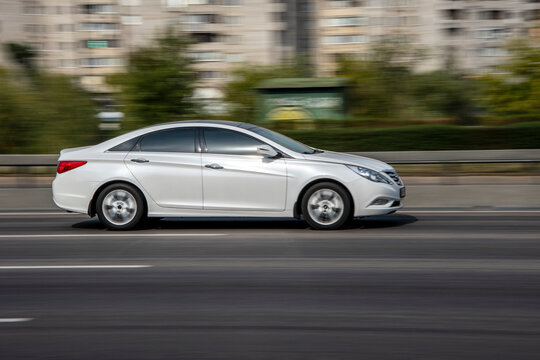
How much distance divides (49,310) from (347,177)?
4.65 meters

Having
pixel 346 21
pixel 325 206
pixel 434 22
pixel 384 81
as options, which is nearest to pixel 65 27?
pixel 346 21

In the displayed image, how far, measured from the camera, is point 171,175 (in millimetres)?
9547

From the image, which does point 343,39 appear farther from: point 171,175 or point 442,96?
point 171,175

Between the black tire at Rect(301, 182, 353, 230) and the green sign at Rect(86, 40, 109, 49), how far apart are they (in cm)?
7011

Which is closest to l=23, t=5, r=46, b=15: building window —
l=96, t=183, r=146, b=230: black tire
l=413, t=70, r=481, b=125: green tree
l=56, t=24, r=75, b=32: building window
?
l=56, t=24, r=75, b=32: building window

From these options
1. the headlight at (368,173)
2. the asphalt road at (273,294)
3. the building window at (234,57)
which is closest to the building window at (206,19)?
the building window at (234,57)

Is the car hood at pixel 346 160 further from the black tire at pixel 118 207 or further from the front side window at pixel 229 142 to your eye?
the black tire at pixel 118 207

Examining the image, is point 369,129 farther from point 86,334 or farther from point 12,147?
point 86,334

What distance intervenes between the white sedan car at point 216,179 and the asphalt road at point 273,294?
0.34 m

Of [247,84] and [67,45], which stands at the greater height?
[67,45]

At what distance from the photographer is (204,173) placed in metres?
9.48

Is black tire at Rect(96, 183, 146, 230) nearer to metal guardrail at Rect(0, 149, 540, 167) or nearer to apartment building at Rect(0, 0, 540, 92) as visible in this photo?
metal guardrail at Rect(0, 149, 540, 167)

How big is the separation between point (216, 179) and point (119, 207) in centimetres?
136

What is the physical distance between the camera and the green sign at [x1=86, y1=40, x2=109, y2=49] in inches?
2980
